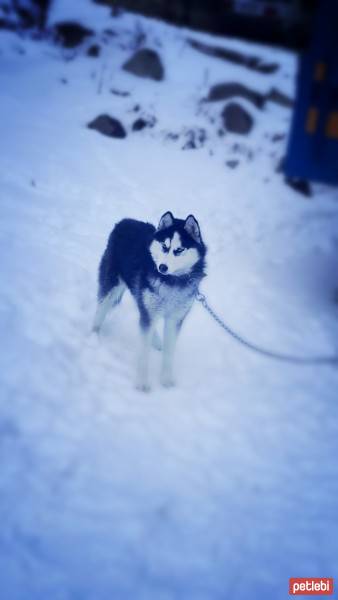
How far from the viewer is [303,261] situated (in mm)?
5113

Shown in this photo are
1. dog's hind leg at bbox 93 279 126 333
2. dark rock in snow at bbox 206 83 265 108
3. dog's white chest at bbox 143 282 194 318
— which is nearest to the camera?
dog's white chest at bbox 143 282 194 318

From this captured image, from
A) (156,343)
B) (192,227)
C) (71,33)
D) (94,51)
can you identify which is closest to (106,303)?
(156,343)

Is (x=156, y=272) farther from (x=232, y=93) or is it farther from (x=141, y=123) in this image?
(x=232, y=93)

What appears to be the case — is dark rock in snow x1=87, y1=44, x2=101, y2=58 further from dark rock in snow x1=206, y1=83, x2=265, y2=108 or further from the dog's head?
the dog's head

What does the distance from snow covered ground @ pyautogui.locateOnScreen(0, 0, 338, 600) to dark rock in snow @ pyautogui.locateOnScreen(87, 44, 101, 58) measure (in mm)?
4758

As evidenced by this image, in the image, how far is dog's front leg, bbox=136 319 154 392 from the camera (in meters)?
2.43

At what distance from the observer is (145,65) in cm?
919

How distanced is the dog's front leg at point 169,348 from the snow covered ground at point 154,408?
0.10m

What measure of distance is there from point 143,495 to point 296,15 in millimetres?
7553

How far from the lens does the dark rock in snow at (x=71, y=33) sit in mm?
9867

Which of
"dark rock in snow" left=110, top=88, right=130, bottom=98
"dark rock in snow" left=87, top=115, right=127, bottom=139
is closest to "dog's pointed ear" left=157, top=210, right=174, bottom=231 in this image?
"dark rock in snow" left=87, top=115, right=127, bottom=139

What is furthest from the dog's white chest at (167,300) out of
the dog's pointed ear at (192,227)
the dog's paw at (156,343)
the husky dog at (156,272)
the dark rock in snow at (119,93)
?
the dark rock in snow at (119,93)

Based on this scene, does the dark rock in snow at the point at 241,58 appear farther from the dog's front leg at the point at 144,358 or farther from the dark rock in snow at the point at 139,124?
the dog's front leg at the point at 144,358

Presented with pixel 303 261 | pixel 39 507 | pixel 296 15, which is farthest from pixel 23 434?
pixel 296 15
